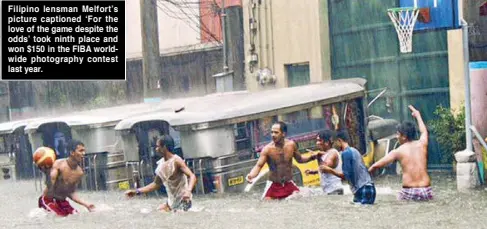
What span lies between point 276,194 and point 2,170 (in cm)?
1081

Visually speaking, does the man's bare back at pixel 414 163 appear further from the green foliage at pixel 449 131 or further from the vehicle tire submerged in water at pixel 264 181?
the green foliage at pixel 449 131

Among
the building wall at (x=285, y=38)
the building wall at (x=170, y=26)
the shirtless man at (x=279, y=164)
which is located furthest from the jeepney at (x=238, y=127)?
the building wall at (x=170, y=26)

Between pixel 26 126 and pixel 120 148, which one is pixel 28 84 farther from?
pixel 120 148

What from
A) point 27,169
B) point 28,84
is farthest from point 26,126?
point 28,84

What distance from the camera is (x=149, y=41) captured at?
22.0 metres

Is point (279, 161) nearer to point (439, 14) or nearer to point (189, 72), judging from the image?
point (439, 14)

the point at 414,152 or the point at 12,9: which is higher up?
the point at 12,9

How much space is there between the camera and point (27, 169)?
24922 millimetres

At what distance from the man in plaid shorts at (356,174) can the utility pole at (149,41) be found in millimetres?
8222

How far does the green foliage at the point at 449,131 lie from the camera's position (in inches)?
792

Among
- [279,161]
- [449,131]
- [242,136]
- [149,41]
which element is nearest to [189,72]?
[149,41]

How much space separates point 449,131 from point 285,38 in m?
6.77

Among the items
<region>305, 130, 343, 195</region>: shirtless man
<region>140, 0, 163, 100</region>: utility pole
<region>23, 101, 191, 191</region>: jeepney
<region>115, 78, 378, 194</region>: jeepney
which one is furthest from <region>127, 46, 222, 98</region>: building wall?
<region>305, 130, 343, 195</region>: shirtless man
